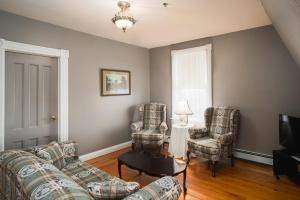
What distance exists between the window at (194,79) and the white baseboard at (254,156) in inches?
36.8

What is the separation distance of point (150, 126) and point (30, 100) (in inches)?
95.4

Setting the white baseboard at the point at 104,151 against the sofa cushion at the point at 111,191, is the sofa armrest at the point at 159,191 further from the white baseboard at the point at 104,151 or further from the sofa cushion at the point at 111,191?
the white baseboard at the point at 104,151

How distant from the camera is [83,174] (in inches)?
84.0

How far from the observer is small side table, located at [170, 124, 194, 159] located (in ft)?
12.0

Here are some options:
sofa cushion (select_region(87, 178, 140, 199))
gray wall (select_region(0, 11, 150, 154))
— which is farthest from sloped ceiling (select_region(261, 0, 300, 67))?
gray wall (select_region(0, 11, 150, 154))

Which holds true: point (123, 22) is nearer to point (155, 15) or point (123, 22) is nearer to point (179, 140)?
point (155, 15)

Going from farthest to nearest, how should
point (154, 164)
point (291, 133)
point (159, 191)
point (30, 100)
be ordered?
1. point (30, 100)
2. point (291, 133)
3. point (154, 164)
4. point (159, 191)

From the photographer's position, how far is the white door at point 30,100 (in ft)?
9.26

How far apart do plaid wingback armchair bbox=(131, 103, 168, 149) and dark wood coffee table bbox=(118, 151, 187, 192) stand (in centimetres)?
94

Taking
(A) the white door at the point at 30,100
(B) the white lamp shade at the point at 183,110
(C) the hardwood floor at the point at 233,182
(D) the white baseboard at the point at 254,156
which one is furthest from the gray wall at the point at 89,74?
(D) the white baseboard at the point at 254,156

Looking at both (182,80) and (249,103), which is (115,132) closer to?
(182,80)

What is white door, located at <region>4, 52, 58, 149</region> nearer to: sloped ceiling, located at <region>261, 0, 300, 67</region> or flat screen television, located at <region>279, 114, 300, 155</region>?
sloped ceiling, located at <region>261, 0, 300, 67</region>

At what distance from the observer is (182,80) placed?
450 cm

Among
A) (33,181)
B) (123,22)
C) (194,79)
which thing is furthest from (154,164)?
(194,79)
